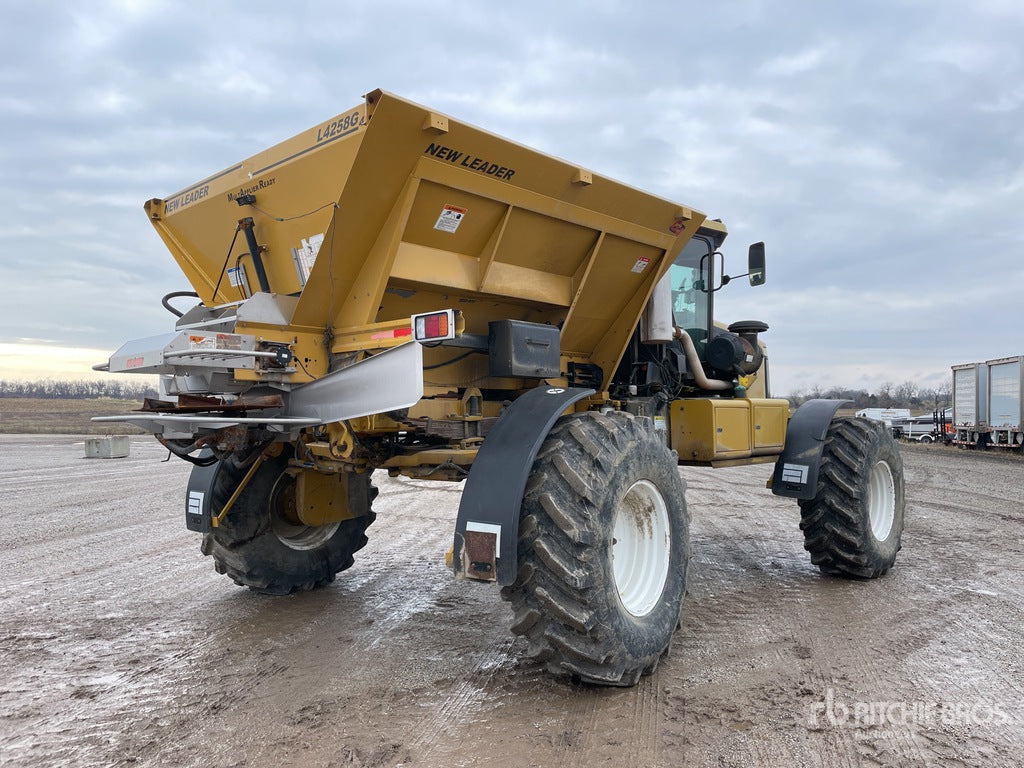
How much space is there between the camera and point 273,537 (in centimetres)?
538

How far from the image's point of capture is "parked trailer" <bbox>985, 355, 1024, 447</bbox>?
A: 68.4 feet

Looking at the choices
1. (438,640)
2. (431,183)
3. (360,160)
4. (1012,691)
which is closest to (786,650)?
(1012,691)

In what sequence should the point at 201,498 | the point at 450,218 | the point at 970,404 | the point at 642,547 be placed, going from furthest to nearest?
the point at 970,404 < the point at 201,498 < the point at 642,547 < the point at 450,218

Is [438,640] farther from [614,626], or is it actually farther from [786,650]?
[786,650]

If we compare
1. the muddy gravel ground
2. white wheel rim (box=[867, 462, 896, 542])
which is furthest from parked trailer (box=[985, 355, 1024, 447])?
white wheel rim (box=[867, 462, 896, 542])

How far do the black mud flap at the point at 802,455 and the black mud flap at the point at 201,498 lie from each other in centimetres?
441

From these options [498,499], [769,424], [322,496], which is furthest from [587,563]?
[769,424]

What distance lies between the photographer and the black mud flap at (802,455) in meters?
6.11

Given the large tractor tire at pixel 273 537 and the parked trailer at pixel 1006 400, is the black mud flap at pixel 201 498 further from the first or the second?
the parked trailer at pixel 1006 400

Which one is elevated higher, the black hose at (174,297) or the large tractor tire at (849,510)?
the black hose at (174,297)

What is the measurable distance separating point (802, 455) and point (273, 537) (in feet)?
14.0

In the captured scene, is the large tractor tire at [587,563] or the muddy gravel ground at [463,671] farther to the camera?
the large tractor tire at [587,563]

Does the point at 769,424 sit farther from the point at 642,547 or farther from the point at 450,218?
the point at 450,218

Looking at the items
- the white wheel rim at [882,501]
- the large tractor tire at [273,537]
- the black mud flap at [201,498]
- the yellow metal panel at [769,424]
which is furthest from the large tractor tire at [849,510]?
the black mud flap at [201,498]
